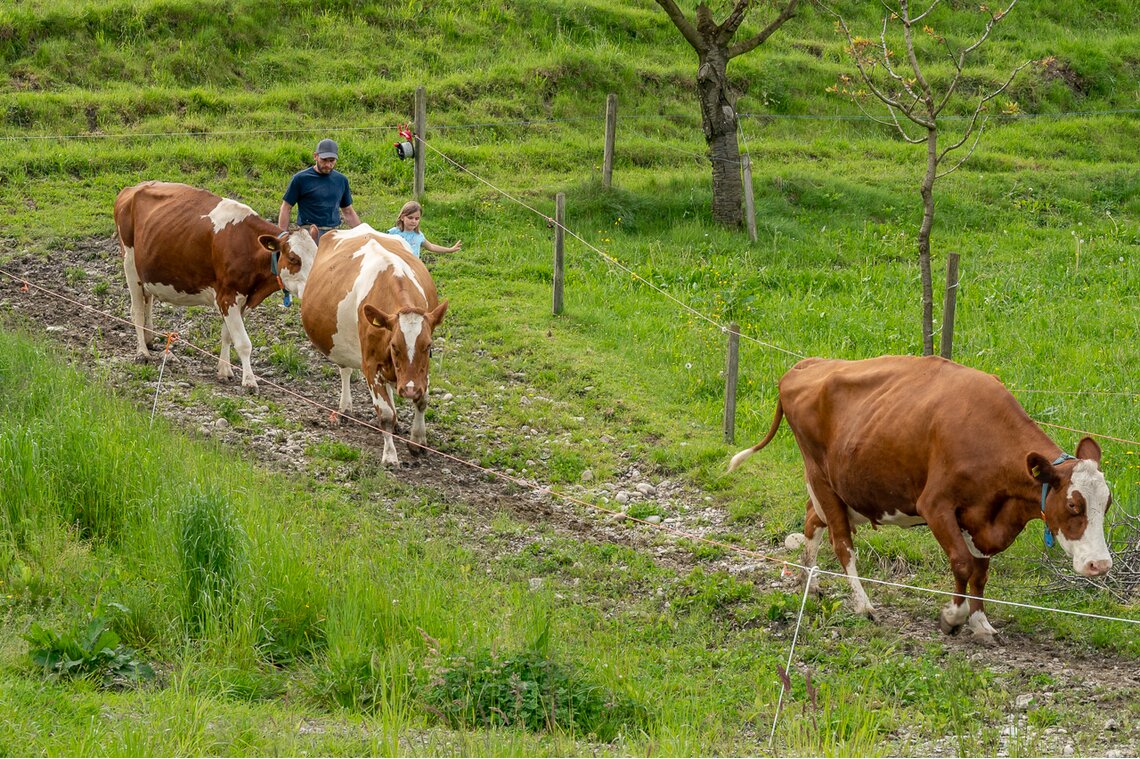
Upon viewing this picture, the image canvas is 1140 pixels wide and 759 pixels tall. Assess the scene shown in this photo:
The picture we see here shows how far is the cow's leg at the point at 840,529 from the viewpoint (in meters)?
8.62

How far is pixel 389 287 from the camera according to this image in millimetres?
11484

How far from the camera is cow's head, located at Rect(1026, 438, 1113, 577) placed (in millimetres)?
7441

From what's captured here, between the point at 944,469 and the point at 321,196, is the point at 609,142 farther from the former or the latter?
the point at 944,469

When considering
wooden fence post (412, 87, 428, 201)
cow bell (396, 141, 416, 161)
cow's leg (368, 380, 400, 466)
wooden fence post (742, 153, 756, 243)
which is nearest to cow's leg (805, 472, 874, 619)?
cow's leg (368, 380, 400, 466)

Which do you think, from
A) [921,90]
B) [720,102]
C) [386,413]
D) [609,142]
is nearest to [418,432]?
[386,413]

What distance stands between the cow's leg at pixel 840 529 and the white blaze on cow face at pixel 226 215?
22.7ft

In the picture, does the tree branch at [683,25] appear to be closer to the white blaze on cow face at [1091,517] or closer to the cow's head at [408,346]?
the cow's head at [408,346]

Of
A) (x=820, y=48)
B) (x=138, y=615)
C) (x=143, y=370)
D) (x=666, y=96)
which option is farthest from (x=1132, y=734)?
(x=820, y=48)

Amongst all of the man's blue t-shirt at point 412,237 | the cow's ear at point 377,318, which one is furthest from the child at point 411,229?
the cow's ear at point 377,318

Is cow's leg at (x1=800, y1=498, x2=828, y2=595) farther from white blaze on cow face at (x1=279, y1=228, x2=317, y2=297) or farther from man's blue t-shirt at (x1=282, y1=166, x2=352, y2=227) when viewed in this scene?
man's blue t-shirt at (x1=282, y1=166, x2=352, y2=227)

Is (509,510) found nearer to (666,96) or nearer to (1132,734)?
(1132,734)

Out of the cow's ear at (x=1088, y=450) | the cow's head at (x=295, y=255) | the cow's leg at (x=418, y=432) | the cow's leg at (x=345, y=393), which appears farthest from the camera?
the cow's head at (x=295, y=255)

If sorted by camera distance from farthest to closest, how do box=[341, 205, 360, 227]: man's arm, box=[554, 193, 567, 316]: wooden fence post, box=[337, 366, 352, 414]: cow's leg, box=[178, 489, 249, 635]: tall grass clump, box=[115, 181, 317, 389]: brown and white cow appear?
1. box=[554, 193, 567, 316]: wooden fence post
2. box=[341, 205, 360, 227]: man's arm
3. box=[115, 181, 317, 389]: brown and white cow
4. box=[337, 366, 352, 414]: cow's leg
5. box=[178, 489, 249, 635]: tall grass clump

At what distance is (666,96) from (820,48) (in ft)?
14.9
